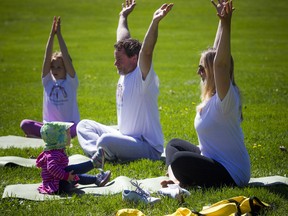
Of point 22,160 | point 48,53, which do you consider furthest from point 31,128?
point 22,160

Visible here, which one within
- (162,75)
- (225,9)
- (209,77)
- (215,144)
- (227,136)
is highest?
(225,9)

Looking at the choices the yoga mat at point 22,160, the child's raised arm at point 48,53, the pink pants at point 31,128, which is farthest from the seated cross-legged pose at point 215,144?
the pink pants at point 31,128

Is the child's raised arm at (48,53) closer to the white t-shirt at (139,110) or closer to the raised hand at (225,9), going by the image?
the white t-shirt at (139,110)

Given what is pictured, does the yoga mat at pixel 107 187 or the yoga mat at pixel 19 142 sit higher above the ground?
the yoga mat at pixel 107 187

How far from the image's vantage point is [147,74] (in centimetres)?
850

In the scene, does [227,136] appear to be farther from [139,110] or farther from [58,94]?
[58,94]

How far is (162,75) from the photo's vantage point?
19875 mm

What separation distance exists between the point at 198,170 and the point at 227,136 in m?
0.51

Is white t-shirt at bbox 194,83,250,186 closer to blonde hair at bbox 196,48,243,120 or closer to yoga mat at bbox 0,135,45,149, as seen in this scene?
blonde hair at bbox 196,48,243,120

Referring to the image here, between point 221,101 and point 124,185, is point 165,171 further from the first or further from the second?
point 221,101

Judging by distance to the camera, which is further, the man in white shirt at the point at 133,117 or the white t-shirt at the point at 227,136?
the man in white shirt at the point at 133,117

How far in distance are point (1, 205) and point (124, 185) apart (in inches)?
57.2

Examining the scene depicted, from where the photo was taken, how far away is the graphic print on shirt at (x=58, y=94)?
1066cm

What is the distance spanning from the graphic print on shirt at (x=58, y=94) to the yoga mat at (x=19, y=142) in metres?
0.75
